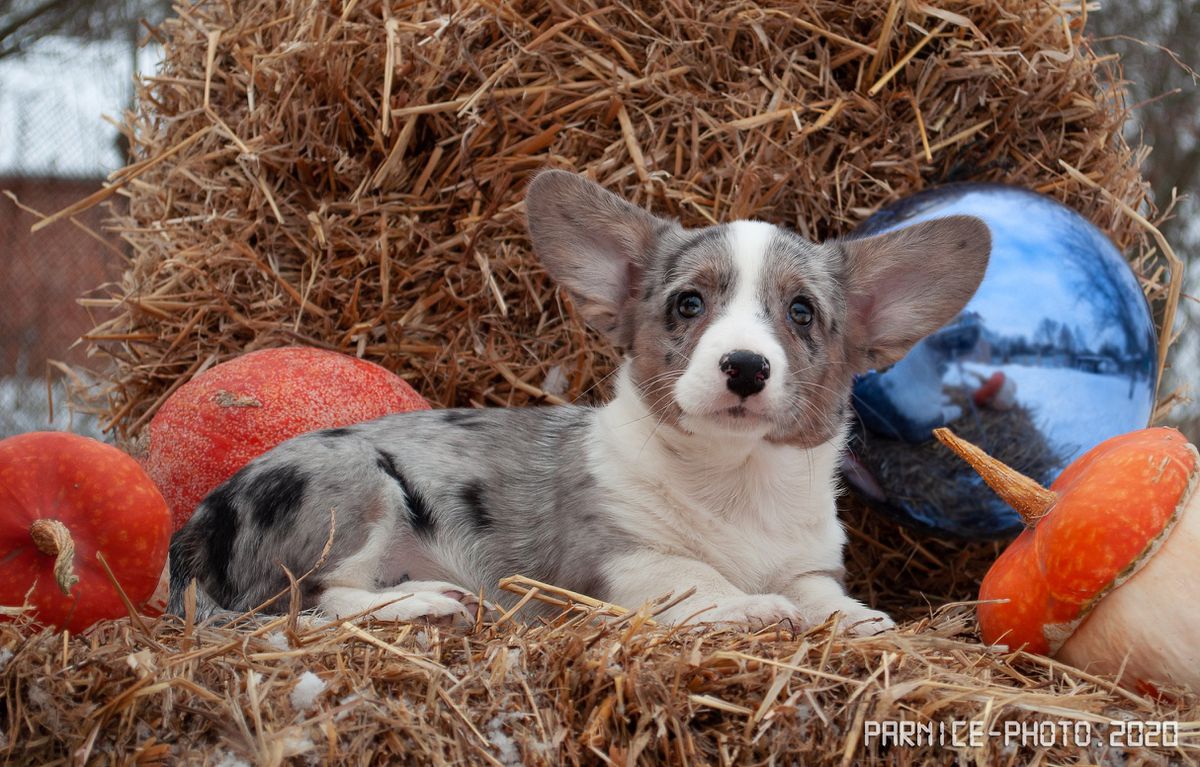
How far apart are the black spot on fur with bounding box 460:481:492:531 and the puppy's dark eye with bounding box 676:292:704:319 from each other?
0.89 m

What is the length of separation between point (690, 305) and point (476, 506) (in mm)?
955

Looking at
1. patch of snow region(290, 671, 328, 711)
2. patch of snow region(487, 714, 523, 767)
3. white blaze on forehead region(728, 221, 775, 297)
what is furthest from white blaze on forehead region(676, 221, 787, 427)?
patch of snow region(290, 671, 328, 711)

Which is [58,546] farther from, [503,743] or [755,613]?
[755,613]

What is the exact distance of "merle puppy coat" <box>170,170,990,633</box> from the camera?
325cm

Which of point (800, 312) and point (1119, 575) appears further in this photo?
point (800, 312)

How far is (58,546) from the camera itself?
2.68 meters

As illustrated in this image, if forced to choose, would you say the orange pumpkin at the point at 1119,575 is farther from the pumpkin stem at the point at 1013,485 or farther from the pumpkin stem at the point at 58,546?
the pumpkin stem at the point at 58,546

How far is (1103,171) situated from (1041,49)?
60cm

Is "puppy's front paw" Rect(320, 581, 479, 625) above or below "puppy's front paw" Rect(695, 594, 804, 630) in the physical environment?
below

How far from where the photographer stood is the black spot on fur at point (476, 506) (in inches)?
143

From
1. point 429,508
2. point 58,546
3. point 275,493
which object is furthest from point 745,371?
point 58,546

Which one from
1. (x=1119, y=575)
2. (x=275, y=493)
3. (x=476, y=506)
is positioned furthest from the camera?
(x=476, y=506)

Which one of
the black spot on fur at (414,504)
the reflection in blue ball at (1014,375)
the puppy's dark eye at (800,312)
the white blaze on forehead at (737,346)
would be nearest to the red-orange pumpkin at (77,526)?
the black spot on fur at (414,504)

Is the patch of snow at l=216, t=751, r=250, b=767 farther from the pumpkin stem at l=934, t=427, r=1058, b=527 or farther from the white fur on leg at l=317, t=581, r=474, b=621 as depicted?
the pumpkin stem at l=934, t=427, r=1058, b=527
